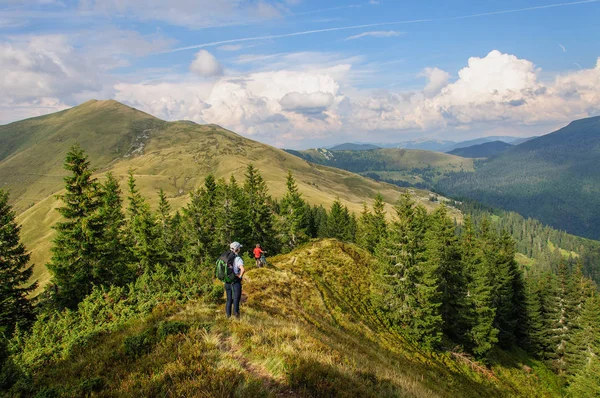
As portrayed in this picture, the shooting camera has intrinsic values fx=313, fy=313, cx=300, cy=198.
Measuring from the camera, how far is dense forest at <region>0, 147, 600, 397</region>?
13.9 m

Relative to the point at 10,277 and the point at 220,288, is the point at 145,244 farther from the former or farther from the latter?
the point at 220,288

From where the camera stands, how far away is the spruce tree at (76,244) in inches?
1109

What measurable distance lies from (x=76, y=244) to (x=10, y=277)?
545 cm

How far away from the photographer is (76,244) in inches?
1123

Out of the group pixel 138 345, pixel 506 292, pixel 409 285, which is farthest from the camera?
pixel 506 292

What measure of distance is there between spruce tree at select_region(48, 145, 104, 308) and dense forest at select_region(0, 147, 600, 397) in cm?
9

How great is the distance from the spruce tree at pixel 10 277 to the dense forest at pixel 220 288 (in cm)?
11

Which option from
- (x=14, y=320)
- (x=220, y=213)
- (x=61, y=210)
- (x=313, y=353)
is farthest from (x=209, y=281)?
(x=220, y=213)

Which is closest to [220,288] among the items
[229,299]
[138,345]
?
[229,299]

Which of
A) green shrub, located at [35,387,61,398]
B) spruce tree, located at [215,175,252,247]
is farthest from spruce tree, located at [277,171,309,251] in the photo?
green shrub, located at [35,387,61,398]

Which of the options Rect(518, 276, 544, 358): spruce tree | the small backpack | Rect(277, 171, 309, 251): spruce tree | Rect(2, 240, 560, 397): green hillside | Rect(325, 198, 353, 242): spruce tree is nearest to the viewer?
Rect(2, 240, 560, 397): green hillside

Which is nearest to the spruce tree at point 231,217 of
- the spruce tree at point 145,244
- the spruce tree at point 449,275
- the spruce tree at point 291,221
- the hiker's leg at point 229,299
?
the spruce tree at point 291,221

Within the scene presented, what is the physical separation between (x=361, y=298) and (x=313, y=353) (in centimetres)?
2484

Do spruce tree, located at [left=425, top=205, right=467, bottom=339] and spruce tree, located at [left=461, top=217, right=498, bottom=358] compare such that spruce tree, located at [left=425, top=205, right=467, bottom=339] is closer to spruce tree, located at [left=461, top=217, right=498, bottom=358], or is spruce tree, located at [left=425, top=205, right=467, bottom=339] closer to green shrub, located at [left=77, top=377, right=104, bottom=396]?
spruce tree, located at [left=461, top=217, right=498, bottom=358]
